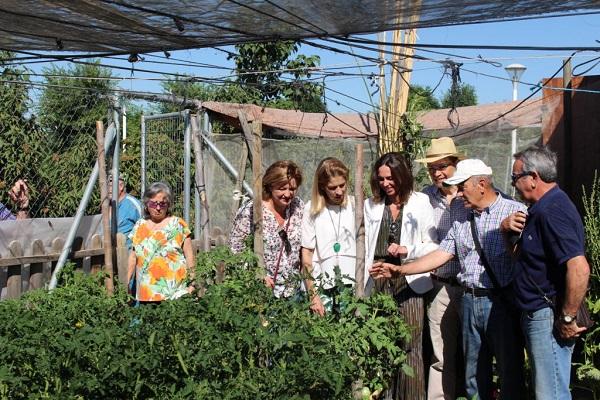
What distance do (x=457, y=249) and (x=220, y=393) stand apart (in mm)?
2133

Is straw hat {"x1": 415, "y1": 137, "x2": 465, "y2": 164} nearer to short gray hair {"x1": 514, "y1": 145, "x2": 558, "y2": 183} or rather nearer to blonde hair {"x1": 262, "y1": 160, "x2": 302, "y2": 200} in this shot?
blonde hair {"x1": 262, "y1": 160, "x2": 302, "y2": 200}

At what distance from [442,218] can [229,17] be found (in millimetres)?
1906

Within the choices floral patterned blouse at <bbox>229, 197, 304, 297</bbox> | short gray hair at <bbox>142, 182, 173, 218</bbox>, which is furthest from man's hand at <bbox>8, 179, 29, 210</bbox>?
floral patterned blouse at <bbox>229, 197, 304, 297</bbox>

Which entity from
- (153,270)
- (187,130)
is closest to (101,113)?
(187,130)

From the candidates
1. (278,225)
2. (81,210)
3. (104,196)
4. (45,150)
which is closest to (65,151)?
(45,150)

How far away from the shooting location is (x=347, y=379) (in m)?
3.77

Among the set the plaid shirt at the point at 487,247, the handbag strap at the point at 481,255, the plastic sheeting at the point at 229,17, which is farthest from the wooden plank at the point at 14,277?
the handbag strap at the point at 481,255

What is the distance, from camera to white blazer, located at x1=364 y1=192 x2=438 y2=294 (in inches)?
211

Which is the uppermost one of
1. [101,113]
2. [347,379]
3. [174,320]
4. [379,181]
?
[101,113]

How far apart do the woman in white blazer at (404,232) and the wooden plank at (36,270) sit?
3.12 m

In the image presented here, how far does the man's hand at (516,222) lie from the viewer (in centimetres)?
445

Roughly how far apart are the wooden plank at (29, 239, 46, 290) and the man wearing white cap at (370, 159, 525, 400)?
353 cm

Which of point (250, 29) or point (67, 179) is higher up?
point (250, 29)

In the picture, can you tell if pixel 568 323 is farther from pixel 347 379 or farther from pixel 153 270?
pixel 153 270
